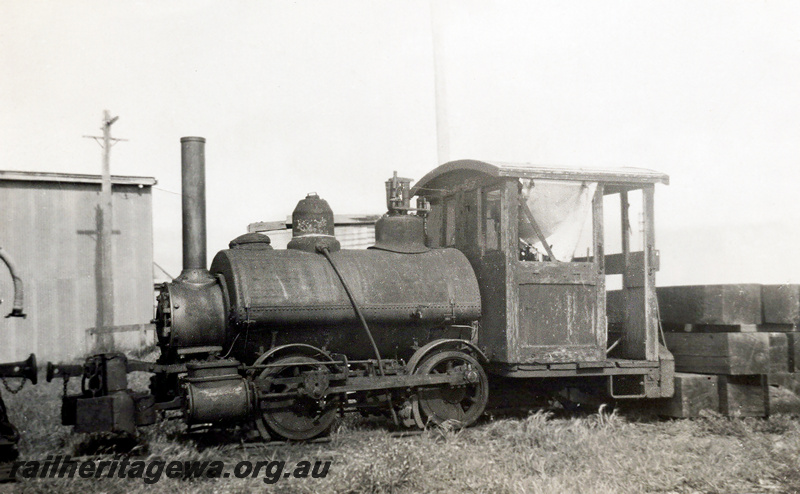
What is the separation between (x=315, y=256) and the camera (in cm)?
721

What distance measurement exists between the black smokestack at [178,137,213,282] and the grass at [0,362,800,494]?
163 cm

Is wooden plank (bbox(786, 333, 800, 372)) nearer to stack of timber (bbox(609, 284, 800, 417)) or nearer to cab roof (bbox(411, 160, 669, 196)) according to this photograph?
stack of timber (bbox(609, 284, 800, 417))

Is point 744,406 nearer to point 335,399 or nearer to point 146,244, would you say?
point 335,399

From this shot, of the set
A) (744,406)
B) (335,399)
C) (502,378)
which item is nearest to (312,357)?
(335,399)

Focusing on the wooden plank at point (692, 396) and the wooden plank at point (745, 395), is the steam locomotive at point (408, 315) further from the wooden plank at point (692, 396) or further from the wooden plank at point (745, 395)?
the wooden plank at point (745, 395)

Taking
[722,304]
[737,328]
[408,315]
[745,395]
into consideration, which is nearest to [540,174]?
[408,315]

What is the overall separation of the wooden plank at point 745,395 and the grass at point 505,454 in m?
0.18

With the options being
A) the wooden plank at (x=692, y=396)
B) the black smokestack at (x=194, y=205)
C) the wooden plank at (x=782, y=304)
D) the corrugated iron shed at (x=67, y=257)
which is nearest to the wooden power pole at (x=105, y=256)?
the corrugated iron shed at (x=67, y=257)

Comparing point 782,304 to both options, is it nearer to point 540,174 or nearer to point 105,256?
point 540,174

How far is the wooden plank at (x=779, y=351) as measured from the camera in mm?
7793

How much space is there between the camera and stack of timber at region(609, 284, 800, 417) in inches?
303

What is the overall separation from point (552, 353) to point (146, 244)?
1156cm

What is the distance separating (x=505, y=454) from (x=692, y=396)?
2910 mm

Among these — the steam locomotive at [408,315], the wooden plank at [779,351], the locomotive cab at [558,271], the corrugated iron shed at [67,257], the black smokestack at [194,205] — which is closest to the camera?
the steam locomotive at [408,315]
